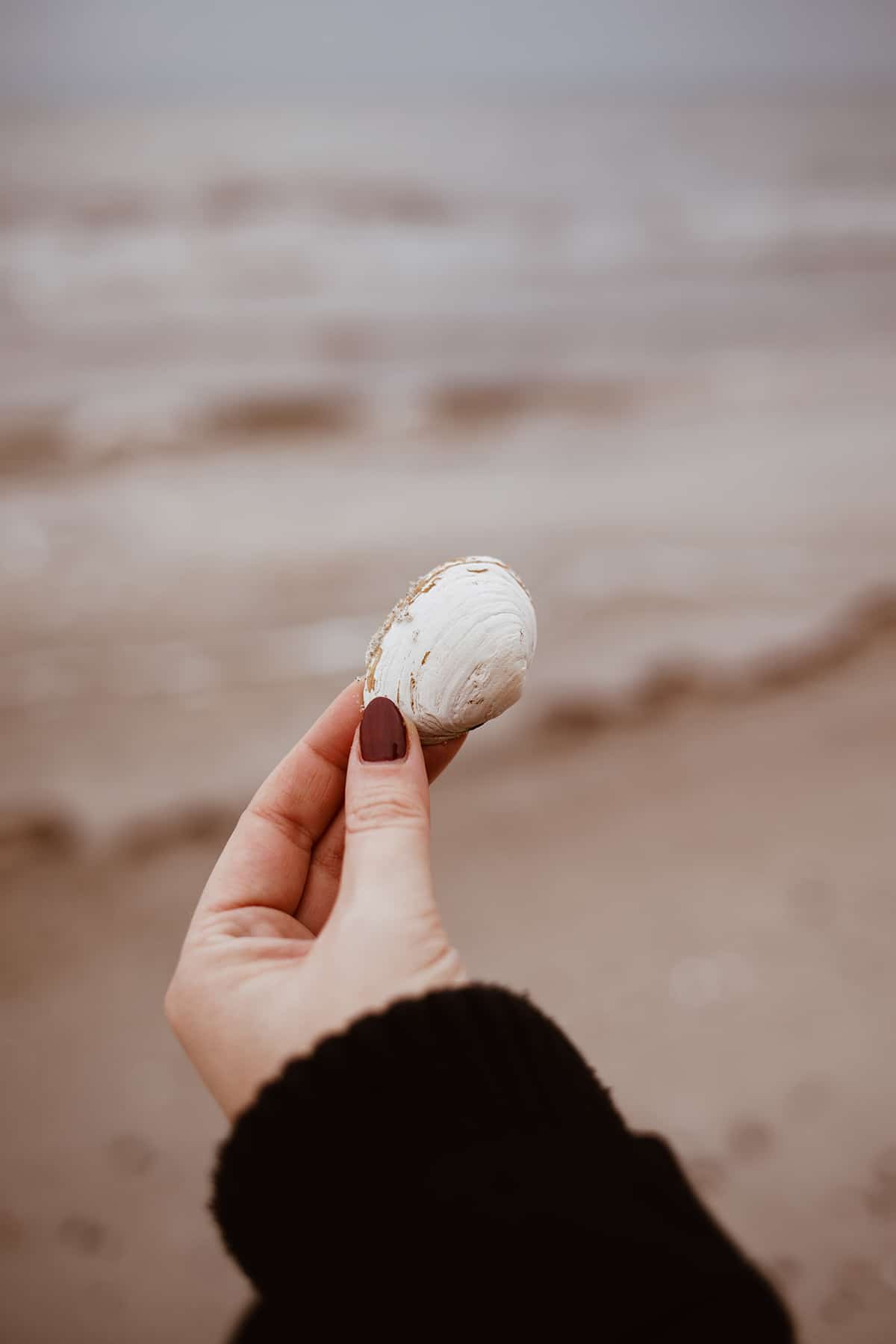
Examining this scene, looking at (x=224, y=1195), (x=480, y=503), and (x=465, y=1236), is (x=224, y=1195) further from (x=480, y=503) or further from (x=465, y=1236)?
(x=480, y=503)

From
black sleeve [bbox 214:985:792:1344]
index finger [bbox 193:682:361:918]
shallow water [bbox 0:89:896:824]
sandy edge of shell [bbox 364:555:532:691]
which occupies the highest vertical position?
shallow water [bbox 0:89:896:824]

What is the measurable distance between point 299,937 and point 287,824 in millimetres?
234

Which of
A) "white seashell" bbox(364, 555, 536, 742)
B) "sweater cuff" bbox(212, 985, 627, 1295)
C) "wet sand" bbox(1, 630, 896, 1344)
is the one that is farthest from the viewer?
"wet sand" bbox(1, 630, 896, 1344)

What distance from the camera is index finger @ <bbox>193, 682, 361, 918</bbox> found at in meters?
1.59

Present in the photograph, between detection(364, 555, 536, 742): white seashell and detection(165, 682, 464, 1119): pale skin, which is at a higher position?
detection(364, 555, 536, 742): white seashell

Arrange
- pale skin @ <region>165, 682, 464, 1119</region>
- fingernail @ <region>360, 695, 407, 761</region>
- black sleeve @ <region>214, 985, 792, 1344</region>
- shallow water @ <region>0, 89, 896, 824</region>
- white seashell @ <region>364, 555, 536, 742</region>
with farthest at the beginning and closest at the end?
shallow water @ <region>0, 89, 896, 824</region>, white seashell @ <region>364, 555, 536, 742</region>, fingernail @ <region>360, 695, 407, 761</region>, pale skin @ <region>165, 682, 464, 1119</region>, black sleeve @ <region>214, 985, 792, 1344</region>

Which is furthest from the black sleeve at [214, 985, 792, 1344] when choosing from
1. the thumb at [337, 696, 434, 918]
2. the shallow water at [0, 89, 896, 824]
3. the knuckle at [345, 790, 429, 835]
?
the shallow water at [0, 89, 896, 824]

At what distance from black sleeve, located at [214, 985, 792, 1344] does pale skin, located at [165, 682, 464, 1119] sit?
75 millimetres

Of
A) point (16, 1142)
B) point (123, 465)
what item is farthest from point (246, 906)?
point (123, 465)

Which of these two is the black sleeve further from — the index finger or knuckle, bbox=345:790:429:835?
the index finger

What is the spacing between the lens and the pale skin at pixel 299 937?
1210 millimetres

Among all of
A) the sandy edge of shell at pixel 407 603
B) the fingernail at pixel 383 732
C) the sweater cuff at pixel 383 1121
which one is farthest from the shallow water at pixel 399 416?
the sweater cuff at pixel 383 1121

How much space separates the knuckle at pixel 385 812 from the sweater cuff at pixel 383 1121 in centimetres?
31

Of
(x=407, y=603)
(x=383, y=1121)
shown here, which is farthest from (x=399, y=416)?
(x=383, y=1121)
